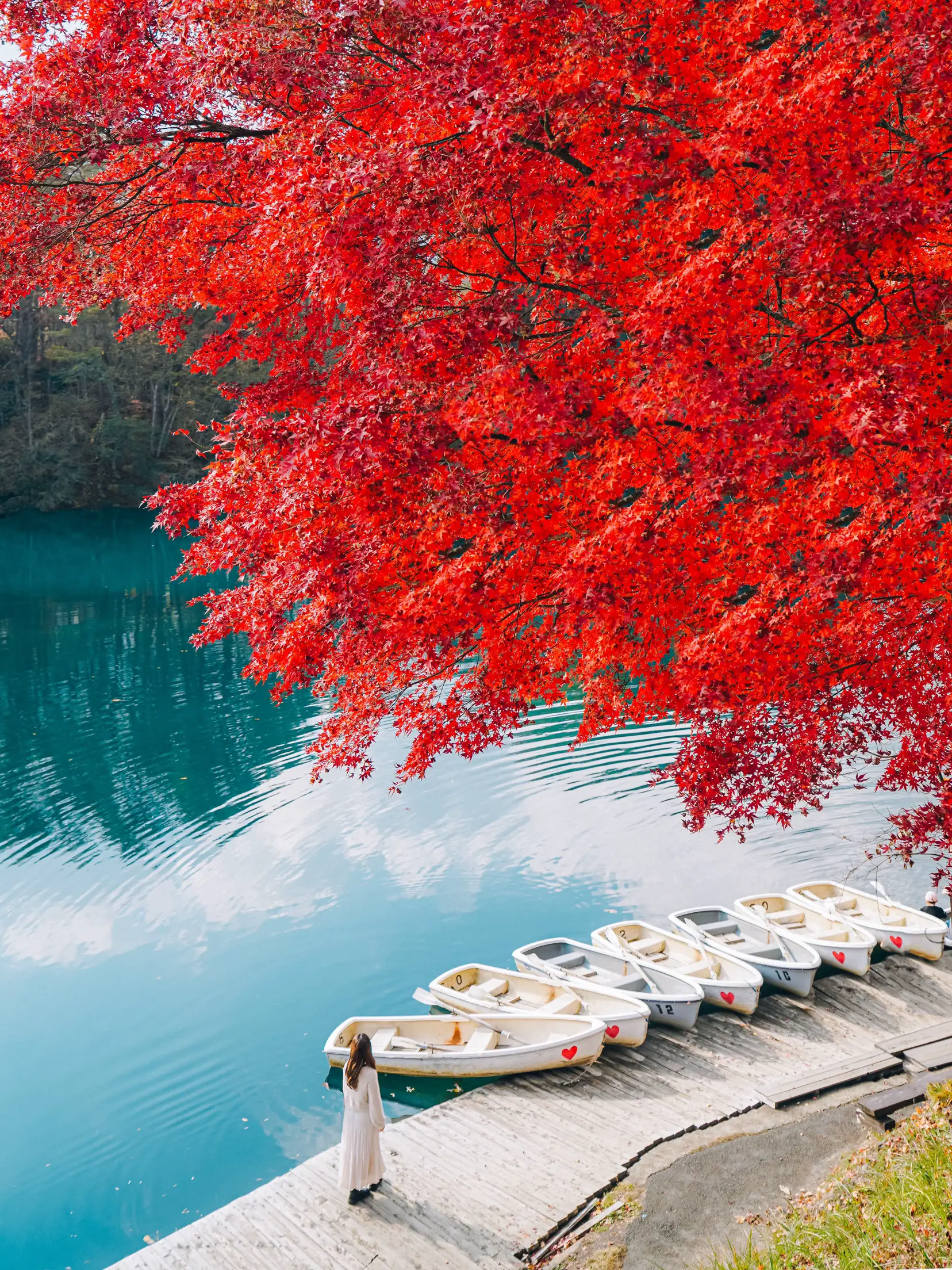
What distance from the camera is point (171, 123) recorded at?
916cm

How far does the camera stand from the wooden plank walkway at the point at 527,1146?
7477 mm

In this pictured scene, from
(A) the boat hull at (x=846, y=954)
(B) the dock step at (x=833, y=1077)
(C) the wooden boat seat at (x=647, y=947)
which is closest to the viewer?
(B) the dock step at (x=833, y=1077)

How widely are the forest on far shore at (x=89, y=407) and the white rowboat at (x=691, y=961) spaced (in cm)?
4962

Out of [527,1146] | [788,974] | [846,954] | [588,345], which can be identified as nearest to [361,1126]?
[527,1146]

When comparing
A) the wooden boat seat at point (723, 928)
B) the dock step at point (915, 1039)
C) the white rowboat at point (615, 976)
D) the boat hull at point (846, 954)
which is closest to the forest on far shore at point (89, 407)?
the white rowboat at point (615, 976)

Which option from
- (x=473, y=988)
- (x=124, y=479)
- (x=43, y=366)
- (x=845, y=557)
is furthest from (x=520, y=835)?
(x=43, y=366)

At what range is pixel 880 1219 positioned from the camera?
4.87m

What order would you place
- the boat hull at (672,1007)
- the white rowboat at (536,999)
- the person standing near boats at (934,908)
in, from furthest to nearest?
the person standing near boats at (934,908)
the boat hull at (672,1007)
the white rowboat at (536,999)

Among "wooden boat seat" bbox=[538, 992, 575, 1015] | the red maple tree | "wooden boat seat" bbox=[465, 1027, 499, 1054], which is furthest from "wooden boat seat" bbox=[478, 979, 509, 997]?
the red maple tree

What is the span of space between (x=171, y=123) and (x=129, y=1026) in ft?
36.1

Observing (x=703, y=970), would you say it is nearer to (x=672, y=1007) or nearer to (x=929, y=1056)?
(x=672, y=1007)

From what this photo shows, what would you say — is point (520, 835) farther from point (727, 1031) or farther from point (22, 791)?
point (22, 791)

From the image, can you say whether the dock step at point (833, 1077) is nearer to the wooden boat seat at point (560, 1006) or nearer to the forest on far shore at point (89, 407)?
the wooden boat seat at point (560, 1006)

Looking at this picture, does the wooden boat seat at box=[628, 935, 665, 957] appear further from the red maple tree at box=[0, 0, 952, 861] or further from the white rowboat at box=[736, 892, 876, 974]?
the red maple tree at box=[0, 0, 952, 861]
